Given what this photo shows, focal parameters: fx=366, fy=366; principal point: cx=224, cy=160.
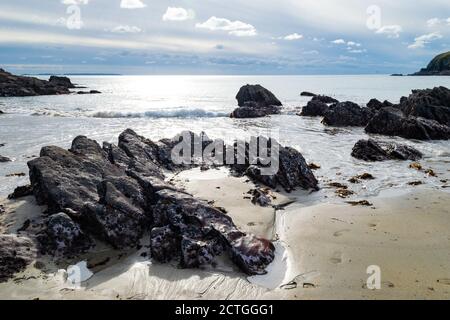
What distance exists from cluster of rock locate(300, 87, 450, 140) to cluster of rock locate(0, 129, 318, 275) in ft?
77.2

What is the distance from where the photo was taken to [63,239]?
8.80 meters

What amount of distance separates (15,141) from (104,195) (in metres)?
16.6

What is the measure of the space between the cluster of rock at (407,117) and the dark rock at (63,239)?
85.9ft

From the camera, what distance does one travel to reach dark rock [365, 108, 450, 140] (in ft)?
90.4

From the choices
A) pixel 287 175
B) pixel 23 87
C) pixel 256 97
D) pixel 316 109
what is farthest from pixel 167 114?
pixel 23 87

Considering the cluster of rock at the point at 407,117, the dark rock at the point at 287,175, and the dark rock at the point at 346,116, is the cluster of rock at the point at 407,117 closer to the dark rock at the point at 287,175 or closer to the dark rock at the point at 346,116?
the dark rock at the point at 346,116

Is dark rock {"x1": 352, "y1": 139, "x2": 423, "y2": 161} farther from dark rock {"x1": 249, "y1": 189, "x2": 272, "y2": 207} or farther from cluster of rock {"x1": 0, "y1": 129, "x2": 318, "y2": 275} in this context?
cluster of rock {"x1": 0, "y1": 129, "x2": 318, "y2": 275}

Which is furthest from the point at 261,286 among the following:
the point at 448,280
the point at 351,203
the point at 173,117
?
the point at 173,117

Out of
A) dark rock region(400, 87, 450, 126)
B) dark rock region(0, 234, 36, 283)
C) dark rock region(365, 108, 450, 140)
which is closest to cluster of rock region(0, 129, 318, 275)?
dark rock region(0, 234, 36, 283)

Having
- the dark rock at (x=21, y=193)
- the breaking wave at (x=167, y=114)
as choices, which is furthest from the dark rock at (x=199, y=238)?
the breaking wave at (x=167, y=114)

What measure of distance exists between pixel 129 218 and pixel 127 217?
0.06 metres

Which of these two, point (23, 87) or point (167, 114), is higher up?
point (23, 87)

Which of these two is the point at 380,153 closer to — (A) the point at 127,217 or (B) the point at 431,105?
(A) the point at 127,217
